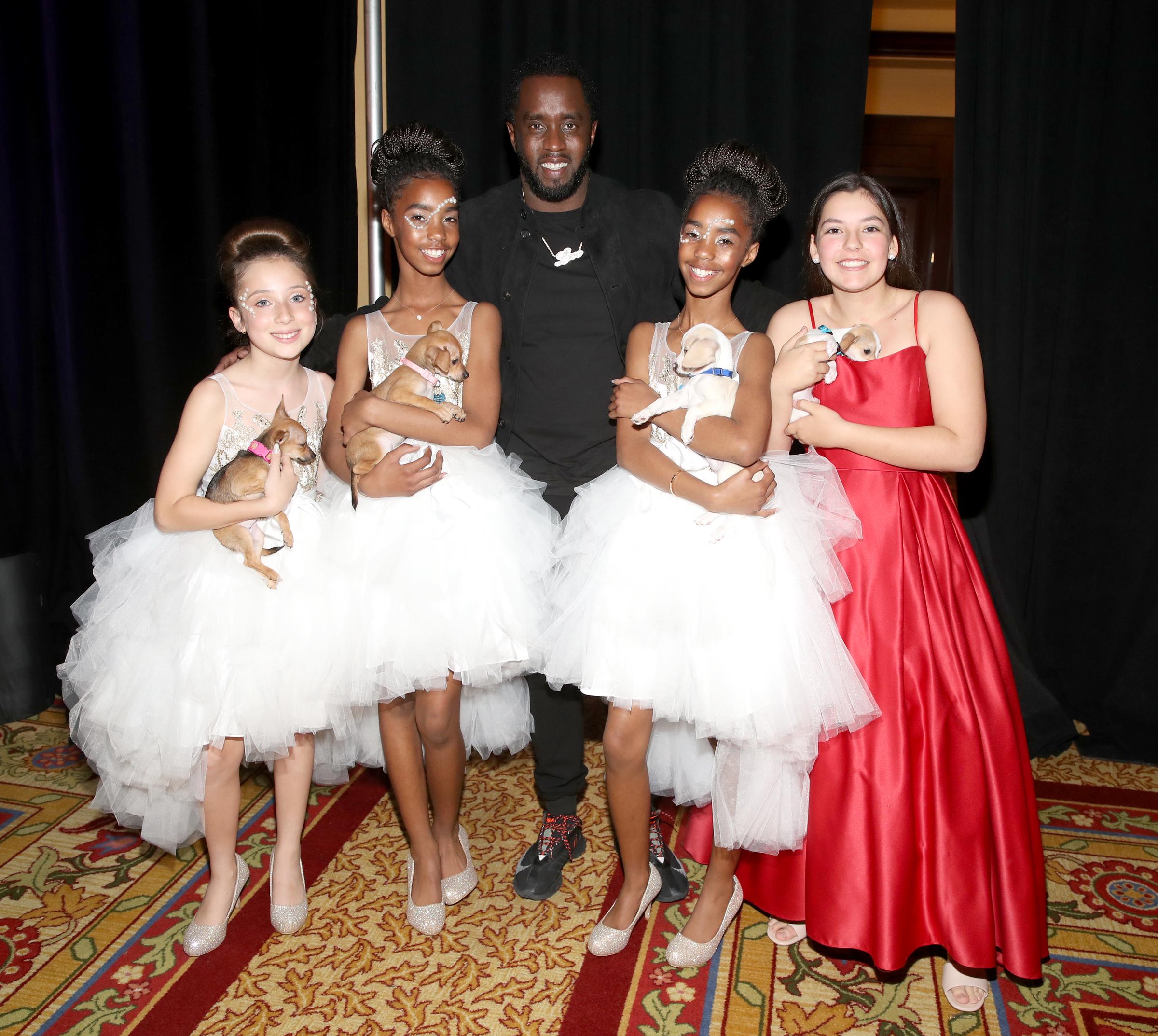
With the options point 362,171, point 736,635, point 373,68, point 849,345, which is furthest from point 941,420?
point 362,171

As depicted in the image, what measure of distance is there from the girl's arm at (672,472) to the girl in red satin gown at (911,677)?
248 mm

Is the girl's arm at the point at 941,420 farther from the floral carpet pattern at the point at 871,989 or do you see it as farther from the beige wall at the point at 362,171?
the beige wall at the point at 362,171

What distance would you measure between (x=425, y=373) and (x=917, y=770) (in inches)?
57.2

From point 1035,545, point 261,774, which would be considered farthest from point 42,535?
point 1035,545

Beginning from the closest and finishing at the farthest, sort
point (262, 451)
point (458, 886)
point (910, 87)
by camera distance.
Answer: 1. point (262, 451)
2. point (458, 886)
3. point (910, 87)

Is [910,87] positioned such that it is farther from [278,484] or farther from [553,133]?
[278,484]

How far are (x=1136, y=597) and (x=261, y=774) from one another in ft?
10.8

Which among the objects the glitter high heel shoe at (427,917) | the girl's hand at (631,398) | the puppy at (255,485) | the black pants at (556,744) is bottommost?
the glitter high heel shoe at (427,917)

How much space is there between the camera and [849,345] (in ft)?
6.91

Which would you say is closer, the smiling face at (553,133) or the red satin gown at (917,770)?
the red satin gown at (917,770)

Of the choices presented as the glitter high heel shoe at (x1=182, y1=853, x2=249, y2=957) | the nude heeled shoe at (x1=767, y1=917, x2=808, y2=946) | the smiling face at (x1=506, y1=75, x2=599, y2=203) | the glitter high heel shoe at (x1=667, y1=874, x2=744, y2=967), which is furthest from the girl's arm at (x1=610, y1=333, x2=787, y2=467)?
the glitter high heel shoe at (x1=182, y1=853, x2=249, y2=957)

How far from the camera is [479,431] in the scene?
2193mm

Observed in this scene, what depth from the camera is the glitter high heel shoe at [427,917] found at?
230 cm

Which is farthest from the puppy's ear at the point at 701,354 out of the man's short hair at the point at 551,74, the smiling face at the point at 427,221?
the man's short hair at the point at 551,74
